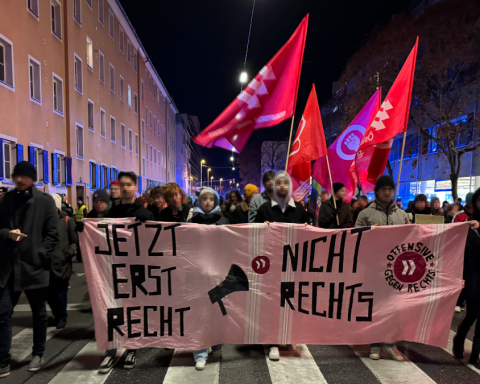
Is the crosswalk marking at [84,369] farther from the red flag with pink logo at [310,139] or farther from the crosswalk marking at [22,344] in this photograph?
the red flag with pink logo at [310,139]

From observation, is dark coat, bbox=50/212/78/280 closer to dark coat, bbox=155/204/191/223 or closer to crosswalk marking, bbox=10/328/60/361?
crosswalk marking, bbox=10/328/60/361

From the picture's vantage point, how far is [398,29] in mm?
18062

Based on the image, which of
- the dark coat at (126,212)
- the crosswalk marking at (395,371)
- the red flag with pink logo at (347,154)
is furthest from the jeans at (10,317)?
the red flag with pink logo at (347,154)

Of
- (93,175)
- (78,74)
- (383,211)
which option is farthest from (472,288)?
(78,74)

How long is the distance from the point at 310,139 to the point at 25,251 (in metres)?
4.91

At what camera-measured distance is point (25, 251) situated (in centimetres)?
344

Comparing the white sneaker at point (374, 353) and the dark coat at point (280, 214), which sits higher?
the dark coat at point (280, 214)

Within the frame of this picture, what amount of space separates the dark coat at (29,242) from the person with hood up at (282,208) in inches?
96.3

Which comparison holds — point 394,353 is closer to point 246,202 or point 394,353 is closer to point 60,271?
point 246,202

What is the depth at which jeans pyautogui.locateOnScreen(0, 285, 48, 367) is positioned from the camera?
3.39 metres

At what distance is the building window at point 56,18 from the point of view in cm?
1554

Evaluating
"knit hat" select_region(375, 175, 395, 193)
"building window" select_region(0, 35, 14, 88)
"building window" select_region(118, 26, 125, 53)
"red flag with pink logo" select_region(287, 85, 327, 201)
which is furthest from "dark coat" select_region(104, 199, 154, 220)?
"building window" select_region(118, 26, 125, 53)

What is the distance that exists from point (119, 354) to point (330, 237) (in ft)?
9.48

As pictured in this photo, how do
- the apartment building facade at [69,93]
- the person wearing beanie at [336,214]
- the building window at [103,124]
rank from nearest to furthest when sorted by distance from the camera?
the person wearing beanie at [336,214] → the apartment building facade at [69,93] → the building window at [103,124]
